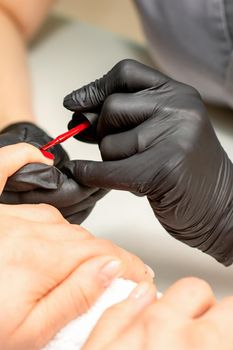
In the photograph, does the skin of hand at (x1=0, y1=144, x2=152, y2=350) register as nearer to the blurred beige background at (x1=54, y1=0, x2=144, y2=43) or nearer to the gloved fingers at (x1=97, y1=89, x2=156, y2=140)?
the gloved fingers at (x1=97, y1=89, x2=156, y2=140)

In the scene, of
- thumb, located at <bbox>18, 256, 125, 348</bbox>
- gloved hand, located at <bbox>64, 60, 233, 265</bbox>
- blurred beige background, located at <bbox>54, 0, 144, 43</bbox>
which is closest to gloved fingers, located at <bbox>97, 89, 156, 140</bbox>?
gloved hand, located at <bbox>64, 60, 233, 265</bbox>

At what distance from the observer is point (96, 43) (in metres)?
1.19

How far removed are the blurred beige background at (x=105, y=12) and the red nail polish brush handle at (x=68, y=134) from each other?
2.66 feet

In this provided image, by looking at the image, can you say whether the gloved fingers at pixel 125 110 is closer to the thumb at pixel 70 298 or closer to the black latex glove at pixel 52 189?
the black latex glove at pixel 52 189

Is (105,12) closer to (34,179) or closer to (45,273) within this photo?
(34,179)

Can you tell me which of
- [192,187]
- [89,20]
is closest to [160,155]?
[192,187]

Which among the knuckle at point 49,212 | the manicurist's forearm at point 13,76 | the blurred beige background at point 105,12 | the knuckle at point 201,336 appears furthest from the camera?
the blurred beige background at point 105,12

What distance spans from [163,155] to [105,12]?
3.06ft

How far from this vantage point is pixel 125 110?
665 mm

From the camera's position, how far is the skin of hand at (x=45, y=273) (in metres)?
0.47

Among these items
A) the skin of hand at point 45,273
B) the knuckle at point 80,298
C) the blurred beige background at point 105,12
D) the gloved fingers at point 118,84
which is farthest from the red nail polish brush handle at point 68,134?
the blurred beige background at point 105,12

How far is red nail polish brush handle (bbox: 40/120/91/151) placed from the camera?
2.23 ft

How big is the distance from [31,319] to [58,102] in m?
0.64

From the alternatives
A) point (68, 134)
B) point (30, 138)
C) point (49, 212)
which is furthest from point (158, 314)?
point (30, 138)
